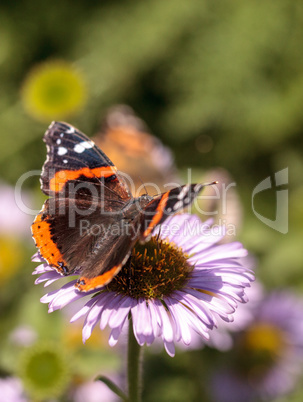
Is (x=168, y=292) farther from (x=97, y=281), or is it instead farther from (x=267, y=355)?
(x=267, y=355)

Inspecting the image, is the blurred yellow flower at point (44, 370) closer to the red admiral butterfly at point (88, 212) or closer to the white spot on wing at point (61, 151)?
the red admiral butterfly at point (88, 212)

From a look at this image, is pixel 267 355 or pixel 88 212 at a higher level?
pixel 88 212

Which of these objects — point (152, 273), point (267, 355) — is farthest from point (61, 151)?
point (267, 355)

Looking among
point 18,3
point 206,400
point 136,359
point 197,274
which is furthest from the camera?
point 18,3

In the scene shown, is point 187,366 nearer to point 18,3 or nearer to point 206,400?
point 206,400

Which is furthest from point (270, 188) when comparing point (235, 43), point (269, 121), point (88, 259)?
point (88, 259)

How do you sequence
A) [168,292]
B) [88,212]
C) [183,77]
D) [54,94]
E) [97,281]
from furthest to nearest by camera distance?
[183,77], [54,94], [88,212], [168,292], [97,281]
